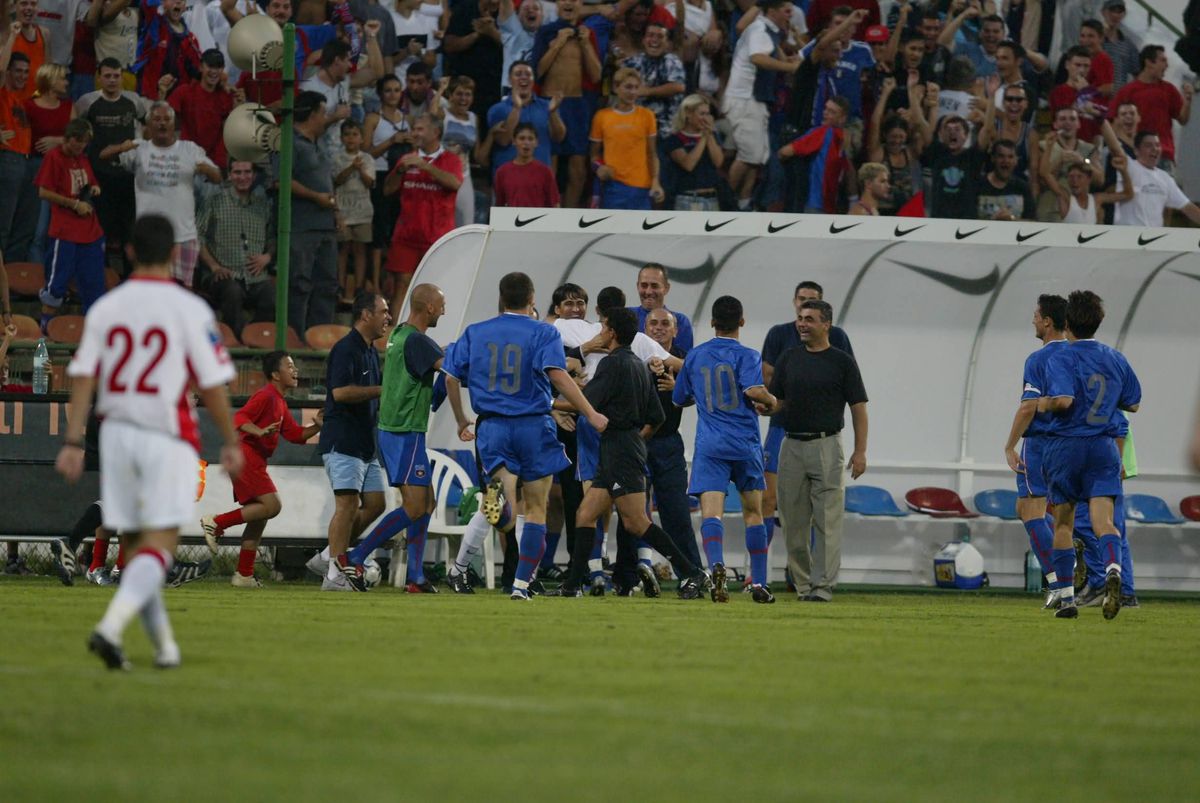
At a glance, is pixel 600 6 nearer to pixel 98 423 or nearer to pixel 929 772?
pixel 98 423

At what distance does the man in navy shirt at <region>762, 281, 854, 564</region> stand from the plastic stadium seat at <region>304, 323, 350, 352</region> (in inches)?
199

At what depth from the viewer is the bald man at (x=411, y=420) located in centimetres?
1401

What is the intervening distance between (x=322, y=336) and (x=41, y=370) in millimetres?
3175

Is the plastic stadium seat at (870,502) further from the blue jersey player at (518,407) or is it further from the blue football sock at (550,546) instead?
the blue jersey player at (518,407)

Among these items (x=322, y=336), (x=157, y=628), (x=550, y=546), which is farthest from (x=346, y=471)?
(x=157, y=628)

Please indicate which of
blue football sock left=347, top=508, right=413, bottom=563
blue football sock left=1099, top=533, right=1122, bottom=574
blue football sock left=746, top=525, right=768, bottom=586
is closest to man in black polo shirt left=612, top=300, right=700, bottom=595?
blue football sock left=746, top=525, right=768, bottom=586

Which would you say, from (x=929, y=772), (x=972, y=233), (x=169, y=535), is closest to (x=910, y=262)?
(x=972, y=233)

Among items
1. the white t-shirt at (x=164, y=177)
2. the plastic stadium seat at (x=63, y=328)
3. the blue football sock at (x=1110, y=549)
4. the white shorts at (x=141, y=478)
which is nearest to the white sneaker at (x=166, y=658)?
the white shorts at (x=141, y=478)

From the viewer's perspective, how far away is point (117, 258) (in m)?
19.0

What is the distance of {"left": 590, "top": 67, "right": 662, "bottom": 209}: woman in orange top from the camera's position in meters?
19.4

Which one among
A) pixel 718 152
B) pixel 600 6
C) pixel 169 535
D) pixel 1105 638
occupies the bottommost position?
pixel 1105 638

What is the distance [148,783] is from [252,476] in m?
9.58

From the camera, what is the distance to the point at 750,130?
2023 cm

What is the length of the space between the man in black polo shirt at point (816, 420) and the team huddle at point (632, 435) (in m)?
0.01
